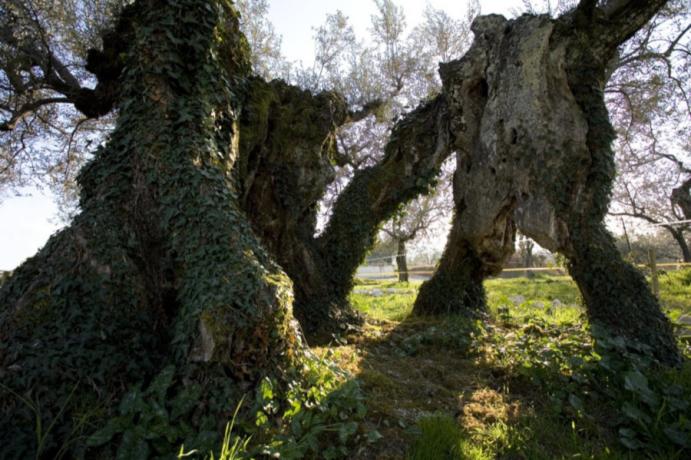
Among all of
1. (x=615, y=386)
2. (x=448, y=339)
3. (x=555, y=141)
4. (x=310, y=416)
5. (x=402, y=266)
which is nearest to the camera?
(x=310, y=416)

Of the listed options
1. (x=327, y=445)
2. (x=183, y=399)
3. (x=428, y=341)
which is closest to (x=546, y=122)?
(x=428, y=341)

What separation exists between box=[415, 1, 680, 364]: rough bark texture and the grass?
81 cm

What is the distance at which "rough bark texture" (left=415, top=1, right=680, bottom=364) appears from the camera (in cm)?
474

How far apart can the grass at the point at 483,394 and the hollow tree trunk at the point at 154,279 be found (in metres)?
1.22

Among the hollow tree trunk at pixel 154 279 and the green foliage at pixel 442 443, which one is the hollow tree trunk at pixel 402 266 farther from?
the green foliage at pixel 442 443

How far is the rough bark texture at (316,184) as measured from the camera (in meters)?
5.62

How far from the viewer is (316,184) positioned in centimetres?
637

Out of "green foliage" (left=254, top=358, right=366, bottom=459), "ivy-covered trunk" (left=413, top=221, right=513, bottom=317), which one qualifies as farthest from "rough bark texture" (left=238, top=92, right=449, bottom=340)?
"green foliage" (left=254, top=358, right=366, bottom=459)

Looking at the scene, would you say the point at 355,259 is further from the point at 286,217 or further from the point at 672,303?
the point at 672,303

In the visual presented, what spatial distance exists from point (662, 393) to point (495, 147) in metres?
4.26

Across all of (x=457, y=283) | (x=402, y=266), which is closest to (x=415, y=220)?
(x=402, y=266)

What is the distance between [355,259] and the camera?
6.83 meters

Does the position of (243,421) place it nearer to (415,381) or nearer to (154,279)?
(154,279)

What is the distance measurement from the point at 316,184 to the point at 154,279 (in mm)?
3499
